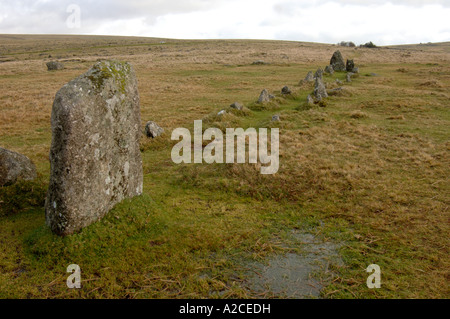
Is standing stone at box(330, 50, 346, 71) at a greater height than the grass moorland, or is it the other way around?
standing stone at box(330, 50, 346, 71)

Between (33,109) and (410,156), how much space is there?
2225cm

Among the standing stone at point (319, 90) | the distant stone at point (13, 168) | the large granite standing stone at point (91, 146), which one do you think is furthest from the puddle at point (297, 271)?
the standing stone at point (319, 90)

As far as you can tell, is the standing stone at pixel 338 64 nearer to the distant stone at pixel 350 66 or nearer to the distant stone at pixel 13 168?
the distant stone at pixel 350 66

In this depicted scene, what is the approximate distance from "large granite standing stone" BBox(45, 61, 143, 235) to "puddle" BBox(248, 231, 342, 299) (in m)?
3.60

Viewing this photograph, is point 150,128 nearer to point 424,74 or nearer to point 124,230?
point 124,230

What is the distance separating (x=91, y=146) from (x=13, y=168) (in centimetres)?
406

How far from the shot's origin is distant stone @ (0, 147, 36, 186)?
865 centimetres

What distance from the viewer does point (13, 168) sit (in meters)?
8.84

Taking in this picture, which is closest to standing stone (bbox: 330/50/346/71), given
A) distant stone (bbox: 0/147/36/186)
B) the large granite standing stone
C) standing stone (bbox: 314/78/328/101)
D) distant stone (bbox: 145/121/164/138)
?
standing stone (bbox: 314/78/328/101)

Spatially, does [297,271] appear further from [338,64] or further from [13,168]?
[338,64]

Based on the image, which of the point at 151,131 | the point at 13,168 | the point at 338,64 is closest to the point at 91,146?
the point at 13,168

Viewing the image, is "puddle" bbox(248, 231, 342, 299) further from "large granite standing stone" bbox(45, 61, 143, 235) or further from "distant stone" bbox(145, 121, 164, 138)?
"distant stone" bbox(145, 121, 164, 138)

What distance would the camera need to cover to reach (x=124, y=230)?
688 centimetres
